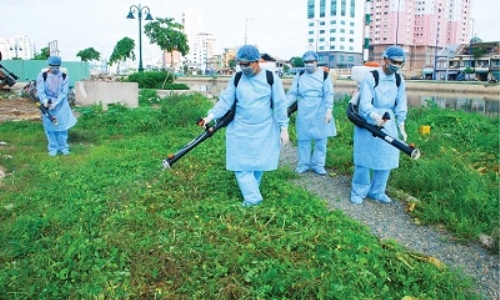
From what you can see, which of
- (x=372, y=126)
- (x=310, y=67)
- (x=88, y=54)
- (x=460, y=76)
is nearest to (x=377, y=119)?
(x=372, y=126)

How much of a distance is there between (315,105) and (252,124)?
1896mm

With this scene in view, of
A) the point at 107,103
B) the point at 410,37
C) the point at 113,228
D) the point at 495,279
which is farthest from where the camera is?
the point at 410,37

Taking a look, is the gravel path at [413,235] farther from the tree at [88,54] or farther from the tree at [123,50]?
the tree at [88,54]

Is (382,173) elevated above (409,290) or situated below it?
above

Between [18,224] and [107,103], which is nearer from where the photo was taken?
[18,224]

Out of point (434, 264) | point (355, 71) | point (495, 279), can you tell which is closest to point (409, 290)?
point (434, 264)

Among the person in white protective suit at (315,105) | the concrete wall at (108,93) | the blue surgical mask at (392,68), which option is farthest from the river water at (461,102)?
the blue surgical mask at (392,68)

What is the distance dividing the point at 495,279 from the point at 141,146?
6.01 m

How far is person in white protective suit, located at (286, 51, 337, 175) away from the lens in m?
6.42

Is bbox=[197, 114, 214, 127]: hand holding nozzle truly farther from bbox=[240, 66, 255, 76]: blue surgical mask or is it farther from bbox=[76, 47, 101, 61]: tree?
bbox=[76, 47, 101, 61]: tree

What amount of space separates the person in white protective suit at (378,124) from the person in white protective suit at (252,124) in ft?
3.04

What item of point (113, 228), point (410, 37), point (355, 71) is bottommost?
point (113, 228)

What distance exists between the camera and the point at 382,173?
525cm

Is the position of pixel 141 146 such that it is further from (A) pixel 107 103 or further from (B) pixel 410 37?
(B) pixel 410 37
